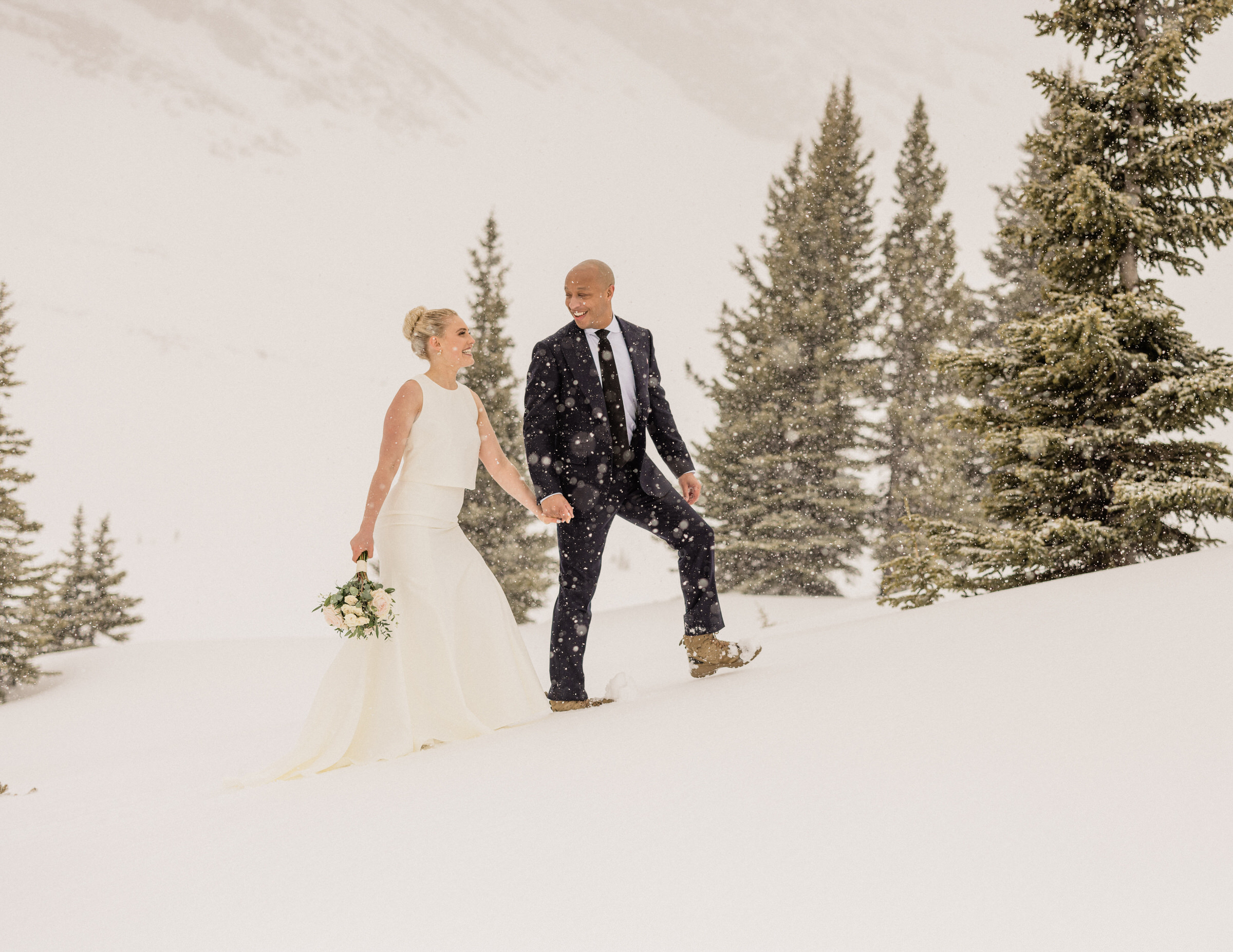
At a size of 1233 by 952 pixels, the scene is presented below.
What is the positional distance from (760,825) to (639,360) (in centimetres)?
274

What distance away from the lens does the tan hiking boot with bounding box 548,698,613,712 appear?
4.70m

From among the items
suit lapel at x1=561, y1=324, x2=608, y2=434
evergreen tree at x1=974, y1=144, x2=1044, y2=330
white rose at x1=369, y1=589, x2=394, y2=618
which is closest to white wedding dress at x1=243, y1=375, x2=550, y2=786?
white rose at x1=369, y1=589, x2=394, y2=618

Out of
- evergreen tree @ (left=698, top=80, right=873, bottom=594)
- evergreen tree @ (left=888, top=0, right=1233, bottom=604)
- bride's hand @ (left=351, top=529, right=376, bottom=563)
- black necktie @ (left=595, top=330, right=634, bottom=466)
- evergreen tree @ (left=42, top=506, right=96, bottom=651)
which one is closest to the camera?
bride's hand @ (left=351, top=529, right=376, bottom=563)

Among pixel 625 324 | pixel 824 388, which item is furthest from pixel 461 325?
pixel 824 388

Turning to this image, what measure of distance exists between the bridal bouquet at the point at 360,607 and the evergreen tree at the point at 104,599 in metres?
20.5

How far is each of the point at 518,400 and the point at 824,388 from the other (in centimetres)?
772

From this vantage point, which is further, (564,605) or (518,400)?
(518,400)

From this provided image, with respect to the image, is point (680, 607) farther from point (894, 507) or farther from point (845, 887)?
point (845, 887)

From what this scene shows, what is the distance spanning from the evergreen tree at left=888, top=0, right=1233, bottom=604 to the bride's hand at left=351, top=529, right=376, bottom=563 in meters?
5.25

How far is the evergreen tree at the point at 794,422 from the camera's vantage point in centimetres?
1866

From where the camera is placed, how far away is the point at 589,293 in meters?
4.51

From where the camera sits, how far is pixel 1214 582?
4930 mm

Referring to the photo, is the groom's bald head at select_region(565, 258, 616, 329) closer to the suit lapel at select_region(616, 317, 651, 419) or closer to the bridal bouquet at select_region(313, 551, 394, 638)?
the suit lapel at select_region(616, 317, 651, 419)

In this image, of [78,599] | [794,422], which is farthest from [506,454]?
[78,599]
